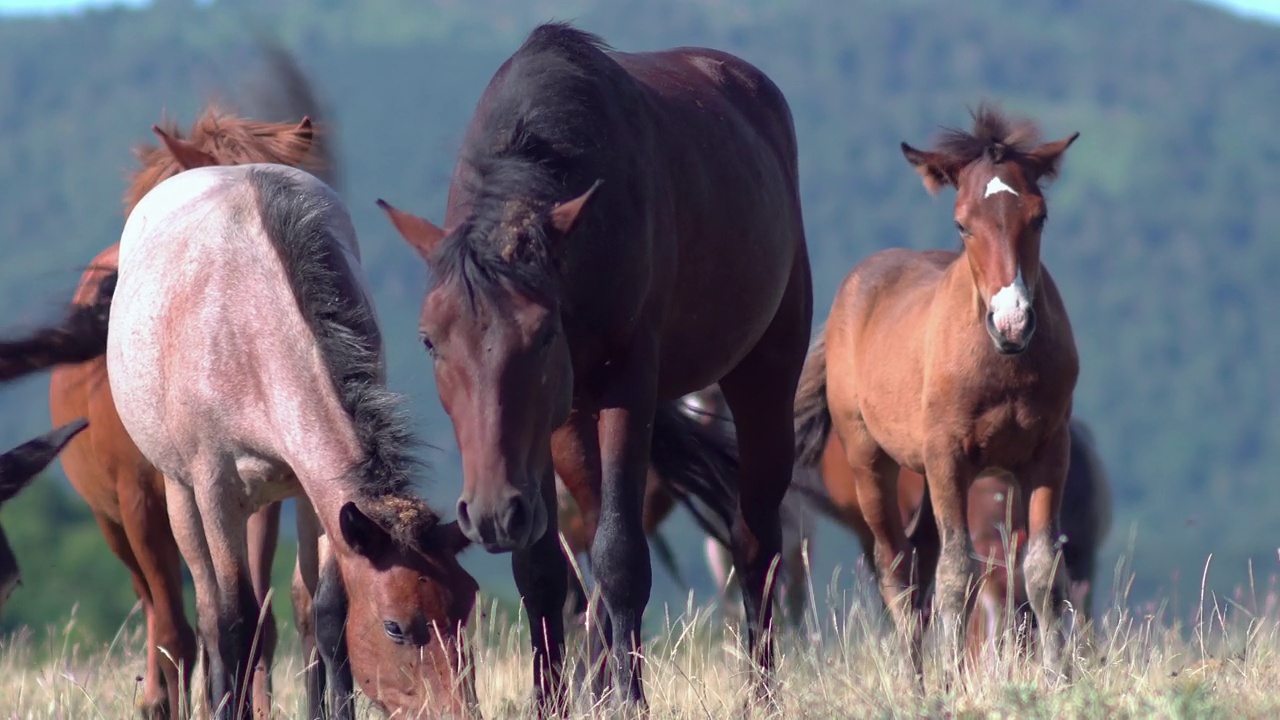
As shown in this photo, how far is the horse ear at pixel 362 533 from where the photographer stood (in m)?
4.62

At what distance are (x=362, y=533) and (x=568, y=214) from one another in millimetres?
1030

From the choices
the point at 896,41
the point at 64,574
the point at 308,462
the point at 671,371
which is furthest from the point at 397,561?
the point at 896,41

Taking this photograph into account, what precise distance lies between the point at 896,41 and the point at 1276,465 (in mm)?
83012

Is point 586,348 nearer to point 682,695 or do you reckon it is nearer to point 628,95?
point 628,95

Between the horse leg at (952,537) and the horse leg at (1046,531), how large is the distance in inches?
9.5

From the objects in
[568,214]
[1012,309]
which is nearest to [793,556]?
[1012,309]

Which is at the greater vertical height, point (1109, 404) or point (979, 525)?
point (979, 525)

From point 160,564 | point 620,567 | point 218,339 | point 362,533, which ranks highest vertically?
point 218,339

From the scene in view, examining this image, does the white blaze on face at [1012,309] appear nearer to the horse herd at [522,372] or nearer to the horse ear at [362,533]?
the horse herd at [522,372]

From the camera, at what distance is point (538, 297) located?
4.53 meters

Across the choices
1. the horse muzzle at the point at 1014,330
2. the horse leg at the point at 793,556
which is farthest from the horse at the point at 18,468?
the horse leg at the point at 793,556

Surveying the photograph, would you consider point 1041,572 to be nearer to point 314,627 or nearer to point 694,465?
point 694,465

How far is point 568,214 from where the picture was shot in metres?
4.59

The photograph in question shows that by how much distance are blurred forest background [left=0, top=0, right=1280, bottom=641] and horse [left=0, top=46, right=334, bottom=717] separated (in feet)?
215
